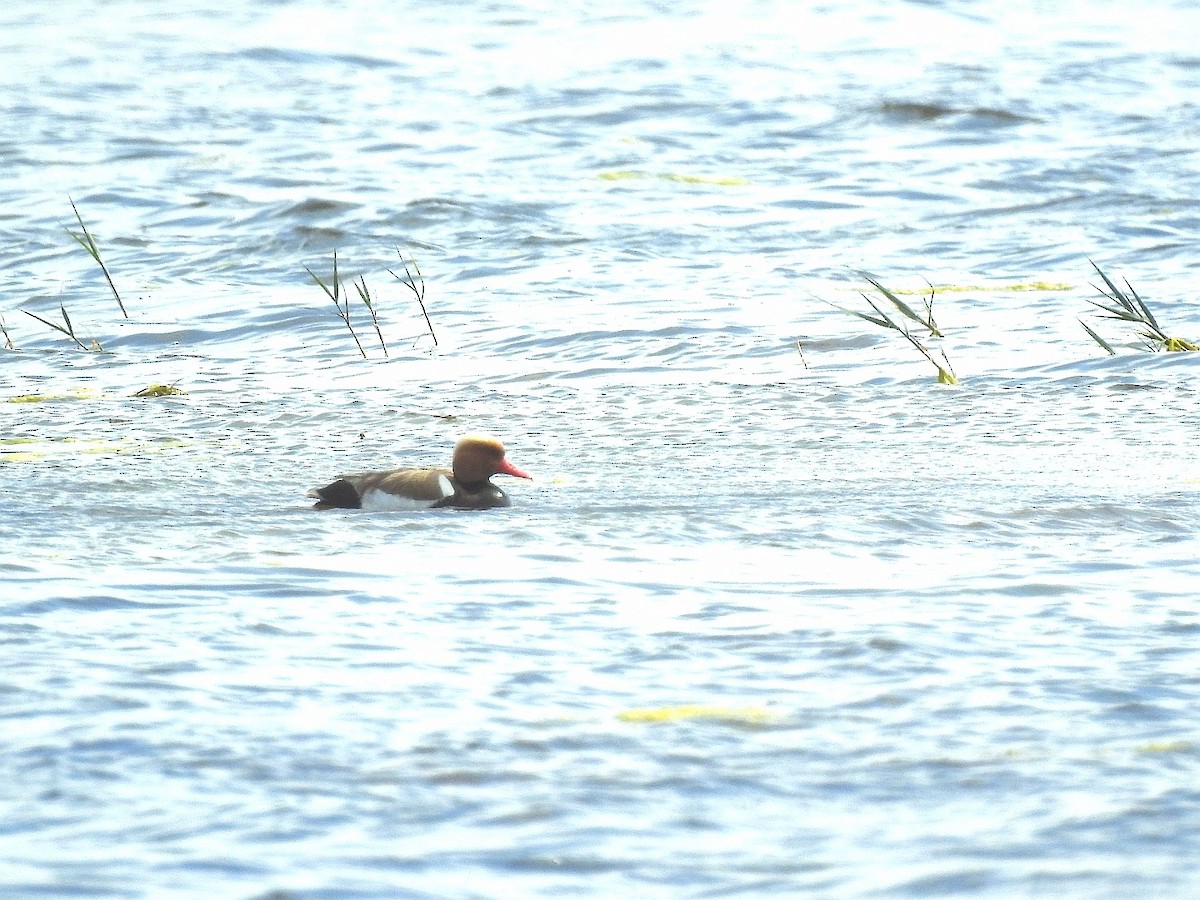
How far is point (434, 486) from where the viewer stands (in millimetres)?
8477

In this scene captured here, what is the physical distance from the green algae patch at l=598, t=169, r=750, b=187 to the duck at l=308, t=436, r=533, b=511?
8.99 metres

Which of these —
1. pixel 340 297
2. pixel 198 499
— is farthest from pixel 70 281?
pixel 198 499

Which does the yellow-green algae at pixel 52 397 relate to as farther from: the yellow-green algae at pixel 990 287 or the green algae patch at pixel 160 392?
the yellow-green algae at pixel 990 287

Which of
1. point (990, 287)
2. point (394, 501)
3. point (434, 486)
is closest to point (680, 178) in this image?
point (990, 287)

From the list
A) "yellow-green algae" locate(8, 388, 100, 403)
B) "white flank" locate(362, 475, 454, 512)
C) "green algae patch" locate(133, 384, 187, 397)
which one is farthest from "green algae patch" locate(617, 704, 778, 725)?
"yellow-green algae" locate(8, 388, 100, 403)

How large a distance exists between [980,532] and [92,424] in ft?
14.9

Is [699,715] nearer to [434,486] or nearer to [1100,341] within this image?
[434,486]

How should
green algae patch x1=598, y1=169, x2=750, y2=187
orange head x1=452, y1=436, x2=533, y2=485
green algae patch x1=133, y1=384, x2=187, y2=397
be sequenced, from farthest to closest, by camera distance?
1. green algae patch x1=598, y1=169, x2=750, y2=187
2. green algae patch x1=133, y1=384, x2=187, y2=397
3. orange head x1=452, y1=436, x2=533, y2=485

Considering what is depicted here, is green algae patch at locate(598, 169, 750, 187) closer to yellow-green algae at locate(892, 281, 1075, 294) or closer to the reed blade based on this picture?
yellow-green algae at locate(892, 281, 1075, 294)

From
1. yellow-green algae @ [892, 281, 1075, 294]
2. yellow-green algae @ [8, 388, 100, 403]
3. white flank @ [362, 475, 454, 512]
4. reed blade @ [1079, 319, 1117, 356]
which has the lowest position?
yellow-green algae @ [892, 281, 1075, 294]

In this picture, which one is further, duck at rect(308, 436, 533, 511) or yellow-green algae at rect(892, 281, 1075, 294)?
yellow-green algae at rect(892, 281, 1075, 294)

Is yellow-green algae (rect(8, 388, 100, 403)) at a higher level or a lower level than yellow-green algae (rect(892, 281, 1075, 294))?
higher

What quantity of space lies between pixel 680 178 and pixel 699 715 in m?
12.2

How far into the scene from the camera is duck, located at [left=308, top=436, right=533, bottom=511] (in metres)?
8.29
